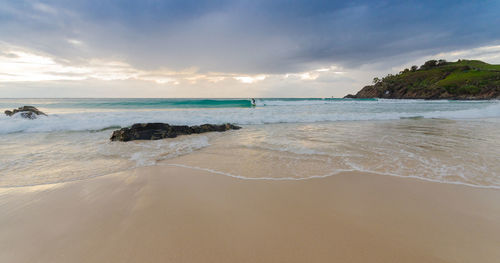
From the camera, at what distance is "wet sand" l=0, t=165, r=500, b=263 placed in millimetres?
1482

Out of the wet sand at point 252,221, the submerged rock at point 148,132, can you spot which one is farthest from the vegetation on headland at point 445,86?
the submerged rock at point 148,132

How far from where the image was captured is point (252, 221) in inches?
74.0

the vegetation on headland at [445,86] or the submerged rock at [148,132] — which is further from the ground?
the vegetation on headland at [445,86]

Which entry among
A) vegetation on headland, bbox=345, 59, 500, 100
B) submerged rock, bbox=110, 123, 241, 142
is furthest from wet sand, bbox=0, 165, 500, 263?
vegetation on headland, bbox=345, 59, 500, 100

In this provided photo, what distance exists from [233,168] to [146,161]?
6.57 feet

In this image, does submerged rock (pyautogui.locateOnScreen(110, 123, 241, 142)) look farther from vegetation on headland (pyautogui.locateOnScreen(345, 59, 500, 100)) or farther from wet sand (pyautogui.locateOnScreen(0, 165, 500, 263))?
vegetation on headland (pyautogui.locateOnScreen(345, 59, 500, 100))

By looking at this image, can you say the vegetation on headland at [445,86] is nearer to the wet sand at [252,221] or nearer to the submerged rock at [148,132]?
the wet sand at [252,221]

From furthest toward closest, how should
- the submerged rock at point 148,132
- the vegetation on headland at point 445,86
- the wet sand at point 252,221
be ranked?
the vegetation on headland at point 445,86, the submerged rock at point 148,132, the wet sand at point 252,221

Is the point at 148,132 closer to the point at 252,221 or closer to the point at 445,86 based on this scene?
the point at 252,221

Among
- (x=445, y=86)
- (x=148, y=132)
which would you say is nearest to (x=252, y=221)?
(x=148, y=132)

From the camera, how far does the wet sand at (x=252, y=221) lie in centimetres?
148

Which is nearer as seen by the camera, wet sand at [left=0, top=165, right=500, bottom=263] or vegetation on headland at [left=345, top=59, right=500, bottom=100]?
wet sand at [left=0, top=165, right=500, bottom=263]

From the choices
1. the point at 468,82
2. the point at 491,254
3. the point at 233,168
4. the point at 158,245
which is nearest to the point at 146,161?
the point at 233,168

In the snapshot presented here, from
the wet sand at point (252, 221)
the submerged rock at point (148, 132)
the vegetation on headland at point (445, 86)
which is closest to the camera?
the wet sand at point (252, 221)
